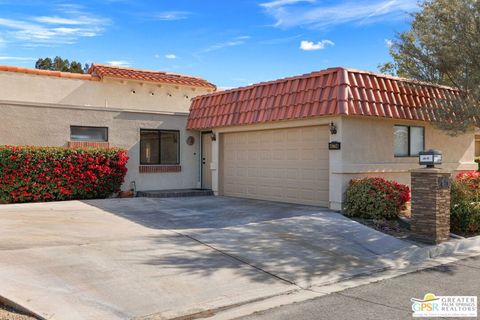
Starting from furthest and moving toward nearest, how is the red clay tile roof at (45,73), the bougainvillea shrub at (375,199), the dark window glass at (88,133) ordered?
the red clay tile roof at (45,73), the dark window glass at (88,133), the bougainvillea shrub at (375,199)

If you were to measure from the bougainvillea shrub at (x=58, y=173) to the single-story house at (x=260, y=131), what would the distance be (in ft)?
2.62

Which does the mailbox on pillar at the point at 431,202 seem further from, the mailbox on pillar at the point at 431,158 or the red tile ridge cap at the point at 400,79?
the red tile ridge cap at the point at 400,79

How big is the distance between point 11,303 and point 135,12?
12.4 metres

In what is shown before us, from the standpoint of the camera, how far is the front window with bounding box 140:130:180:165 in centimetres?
1656

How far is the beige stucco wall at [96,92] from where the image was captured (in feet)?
58.8

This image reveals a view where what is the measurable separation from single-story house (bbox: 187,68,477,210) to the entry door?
998 millimetres

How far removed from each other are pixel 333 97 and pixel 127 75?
37.3ft

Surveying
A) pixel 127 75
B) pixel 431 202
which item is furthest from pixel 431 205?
pixel 127 75

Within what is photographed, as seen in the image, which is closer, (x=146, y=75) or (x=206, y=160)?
(x=206, y=160)

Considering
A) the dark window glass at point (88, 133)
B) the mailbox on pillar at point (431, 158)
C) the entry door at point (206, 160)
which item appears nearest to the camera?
the mailbox on pillar at point (431, 158)

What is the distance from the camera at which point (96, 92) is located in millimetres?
19875

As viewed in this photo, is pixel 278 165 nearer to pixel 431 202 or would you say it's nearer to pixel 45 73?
pixel 431 202

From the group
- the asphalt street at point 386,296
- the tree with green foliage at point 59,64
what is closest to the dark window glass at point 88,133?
the asphalt street at point 386,296

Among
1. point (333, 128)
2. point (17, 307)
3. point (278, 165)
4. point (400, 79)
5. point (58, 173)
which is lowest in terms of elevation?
point (17, 307)
